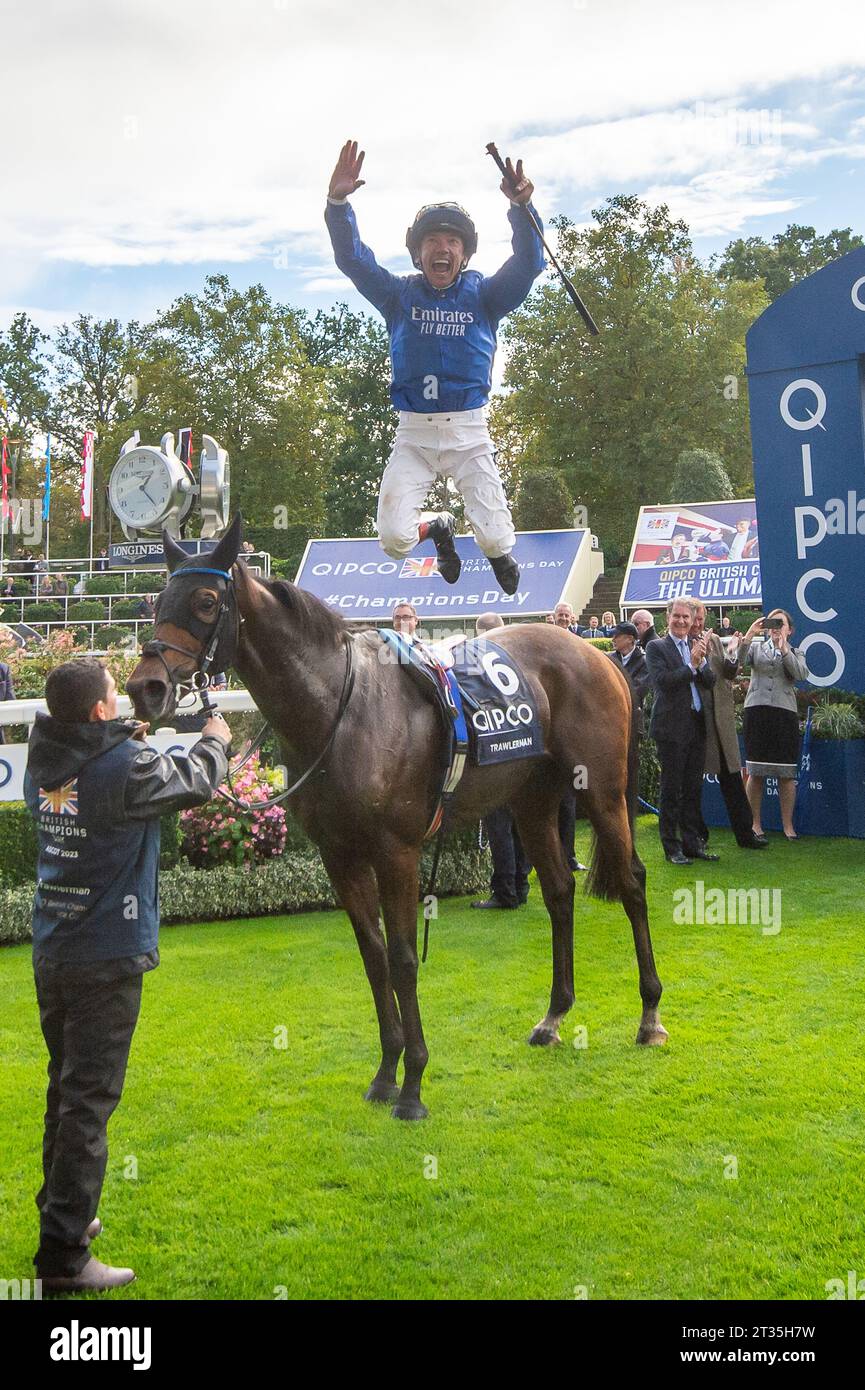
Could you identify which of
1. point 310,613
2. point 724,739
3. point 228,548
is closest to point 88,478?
point 724,739

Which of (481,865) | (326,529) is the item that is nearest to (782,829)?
(481,865)

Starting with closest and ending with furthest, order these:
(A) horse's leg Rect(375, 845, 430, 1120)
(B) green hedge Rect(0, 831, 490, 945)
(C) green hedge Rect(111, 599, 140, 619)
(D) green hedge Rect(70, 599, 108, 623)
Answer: (A) horse's leg Rect(375, 845, 430, 1120)
(B) green hedge Rect(0, 831, 490, 945)
(C) green hedge Rect(111, 599, 140, 619)
(D) green hedge Rect(70, 599, 108, 623)

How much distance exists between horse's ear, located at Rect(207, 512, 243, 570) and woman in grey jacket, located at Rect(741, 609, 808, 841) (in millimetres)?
6621

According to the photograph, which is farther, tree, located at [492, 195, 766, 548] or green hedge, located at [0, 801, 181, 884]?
tree, located at [492, 195, 766, 548]

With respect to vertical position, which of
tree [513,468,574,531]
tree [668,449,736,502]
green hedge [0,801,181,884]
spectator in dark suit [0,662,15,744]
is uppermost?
tree [668,449,736,502]

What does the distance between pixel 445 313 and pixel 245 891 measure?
4684 mm

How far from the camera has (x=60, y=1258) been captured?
3061mm

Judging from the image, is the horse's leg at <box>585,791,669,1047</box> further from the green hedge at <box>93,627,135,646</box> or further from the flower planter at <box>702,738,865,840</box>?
the green hedge at <box>93,627,135,646</box>

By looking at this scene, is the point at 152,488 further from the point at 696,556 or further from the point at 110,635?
the point at 696,556

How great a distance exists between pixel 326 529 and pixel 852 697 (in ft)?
94.3

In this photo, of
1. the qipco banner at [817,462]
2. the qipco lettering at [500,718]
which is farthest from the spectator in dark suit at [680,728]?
the qipco lettering at [500,718]

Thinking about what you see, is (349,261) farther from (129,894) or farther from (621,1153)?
(621,1153)

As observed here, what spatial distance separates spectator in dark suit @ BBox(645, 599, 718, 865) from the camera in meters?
8.94

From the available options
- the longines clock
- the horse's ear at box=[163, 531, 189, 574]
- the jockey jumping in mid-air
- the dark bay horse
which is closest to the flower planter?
the dark bay horse
